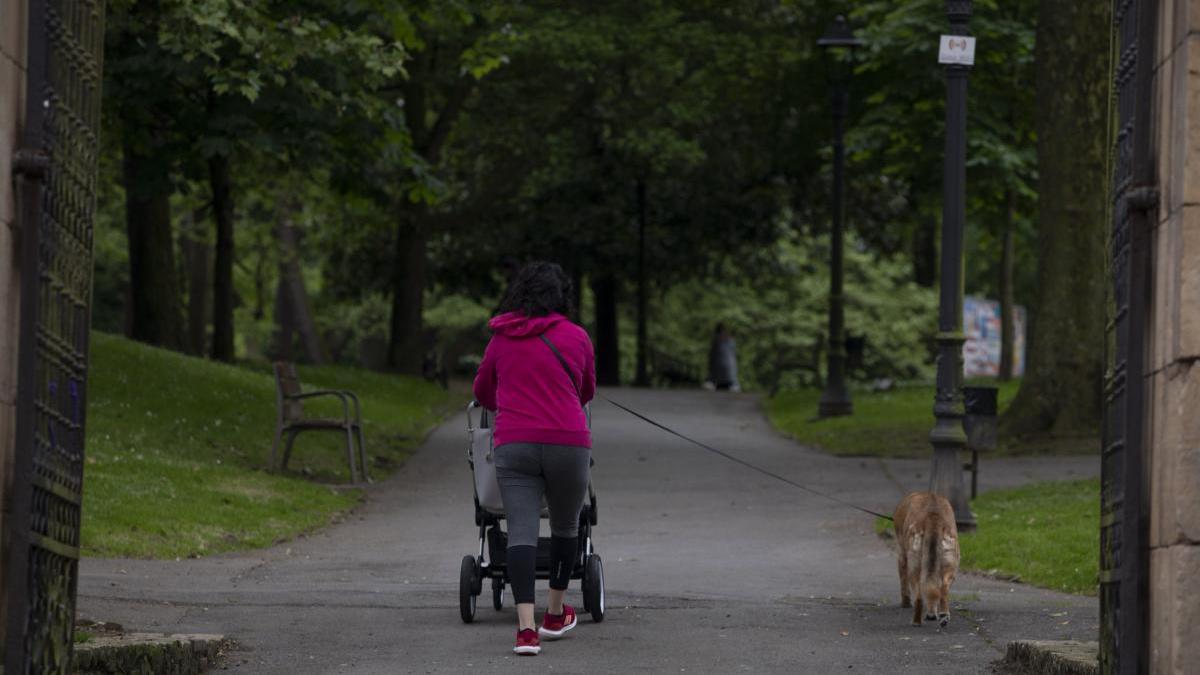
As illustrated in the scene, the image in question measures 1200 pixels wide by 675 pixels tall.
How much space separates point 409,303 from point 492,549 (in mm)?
26962

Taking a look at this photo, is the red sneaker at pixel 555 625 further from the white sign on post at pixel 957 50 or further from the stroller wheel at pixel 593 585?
the white sign on post at pixel 957 50

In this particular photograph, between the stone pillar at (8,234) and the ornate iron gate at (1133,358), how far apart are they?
3.73 m

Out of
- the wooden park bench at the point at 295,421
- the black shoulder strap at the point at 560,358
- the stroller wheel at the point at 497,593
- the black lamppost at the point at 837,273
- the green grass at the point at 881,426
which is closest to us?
the black shoulder strap at the point at 560,358

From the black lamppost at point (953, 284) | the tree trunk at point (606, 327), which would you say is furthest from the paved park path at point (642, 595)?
the tree trunk at point (606, 327)

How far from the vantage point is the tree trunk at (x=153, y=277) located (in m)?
28.9

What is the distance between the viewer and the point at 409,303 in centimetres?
3731

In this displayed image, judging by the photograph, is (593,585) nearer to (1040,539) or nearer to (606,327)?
(1040,539)

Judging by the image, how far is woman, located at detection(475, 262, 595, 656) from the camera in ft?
31.1

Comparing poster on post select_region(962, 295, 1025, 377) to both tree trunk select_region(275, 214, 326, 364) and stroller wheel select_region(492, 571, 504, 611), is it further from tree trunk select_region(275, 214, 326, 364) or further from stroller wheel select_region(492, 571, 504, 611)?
stroller wheel select_region(492, 571, 504, 611)

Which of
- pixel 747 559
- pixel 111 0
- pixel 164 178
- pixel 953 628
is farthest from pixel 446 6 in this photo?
pixel 953 628

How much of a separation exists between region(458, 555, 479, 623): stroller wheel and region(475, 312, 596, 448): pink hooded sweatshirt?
38.7 inches

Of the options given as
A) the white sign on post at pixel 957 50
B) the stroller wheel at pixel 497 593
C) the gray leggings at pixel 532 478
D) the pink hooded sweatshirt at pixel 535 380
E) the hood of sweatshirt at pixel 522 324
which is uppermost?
the white sign on post at pixel 957 50

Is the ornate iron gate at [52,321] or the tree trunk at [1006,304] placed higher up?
the tree trunk at [1006,304]

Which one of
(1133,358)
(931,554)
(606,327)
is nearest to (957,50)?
(931,554)
